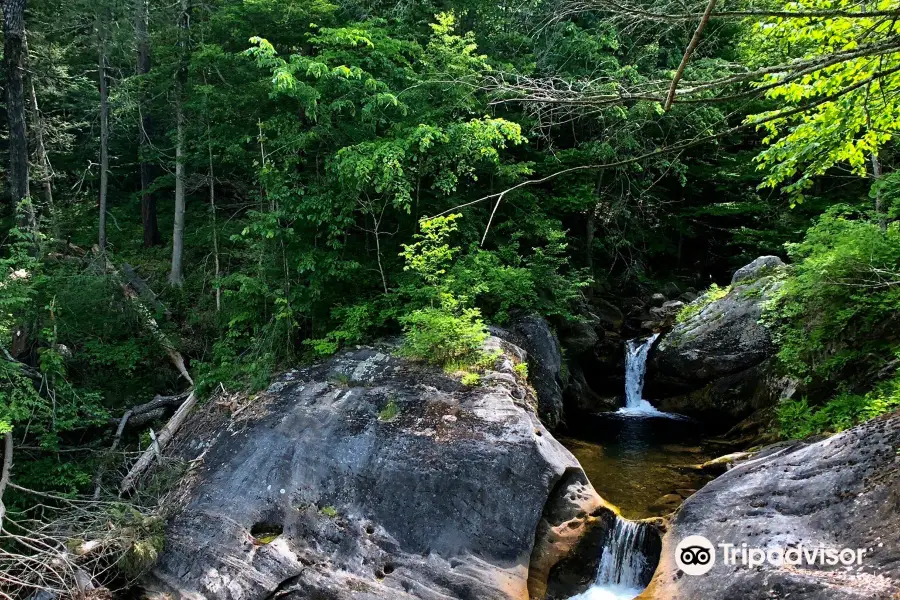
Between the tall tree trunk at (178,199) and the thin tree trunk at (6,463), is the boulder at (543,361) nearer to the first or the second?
the thin tree trunk at (6,463)

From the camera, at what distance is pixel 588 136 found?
15531 millimetres

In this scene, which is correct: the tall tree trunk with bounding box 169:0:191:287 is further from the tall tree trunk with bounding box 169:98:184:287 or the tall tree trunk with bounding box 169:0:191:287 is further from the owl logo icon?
the owl logo icon

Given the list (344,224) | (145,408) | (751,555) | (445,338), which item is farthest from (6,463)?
(751,555)

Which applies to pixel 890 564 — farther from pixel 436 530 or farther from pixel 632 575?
pixel 436 530

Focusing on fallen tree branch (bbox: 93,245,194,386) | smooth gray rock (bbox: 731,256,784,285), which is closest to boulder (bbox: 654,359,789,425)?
smooth gray rock (bbox: 731,256,784,285)

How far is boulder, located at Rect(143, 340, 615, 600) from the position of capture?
612 cm

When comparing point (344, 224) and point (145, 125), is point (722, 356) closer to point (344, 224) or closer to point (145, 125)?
point (344, 224)

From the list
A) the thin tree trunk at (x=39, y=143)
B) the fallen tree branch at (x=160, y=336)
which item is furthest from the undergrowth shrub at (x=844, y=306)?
the thin tree trunk at (x=39, y=143)

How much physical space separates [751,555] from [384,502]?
4.15 metres

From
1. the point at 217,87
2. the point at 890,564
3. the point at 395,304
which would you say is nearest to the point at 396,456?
the point at 395,304

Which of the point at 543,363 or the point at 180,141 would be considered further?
the point at 180,141

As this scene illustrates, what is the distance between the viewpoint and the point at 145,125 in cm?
1686

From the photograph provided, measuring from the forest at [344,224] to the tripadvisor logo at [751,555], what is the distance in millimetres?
2385

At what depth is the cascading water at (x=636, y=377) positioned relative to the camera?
477 inches
